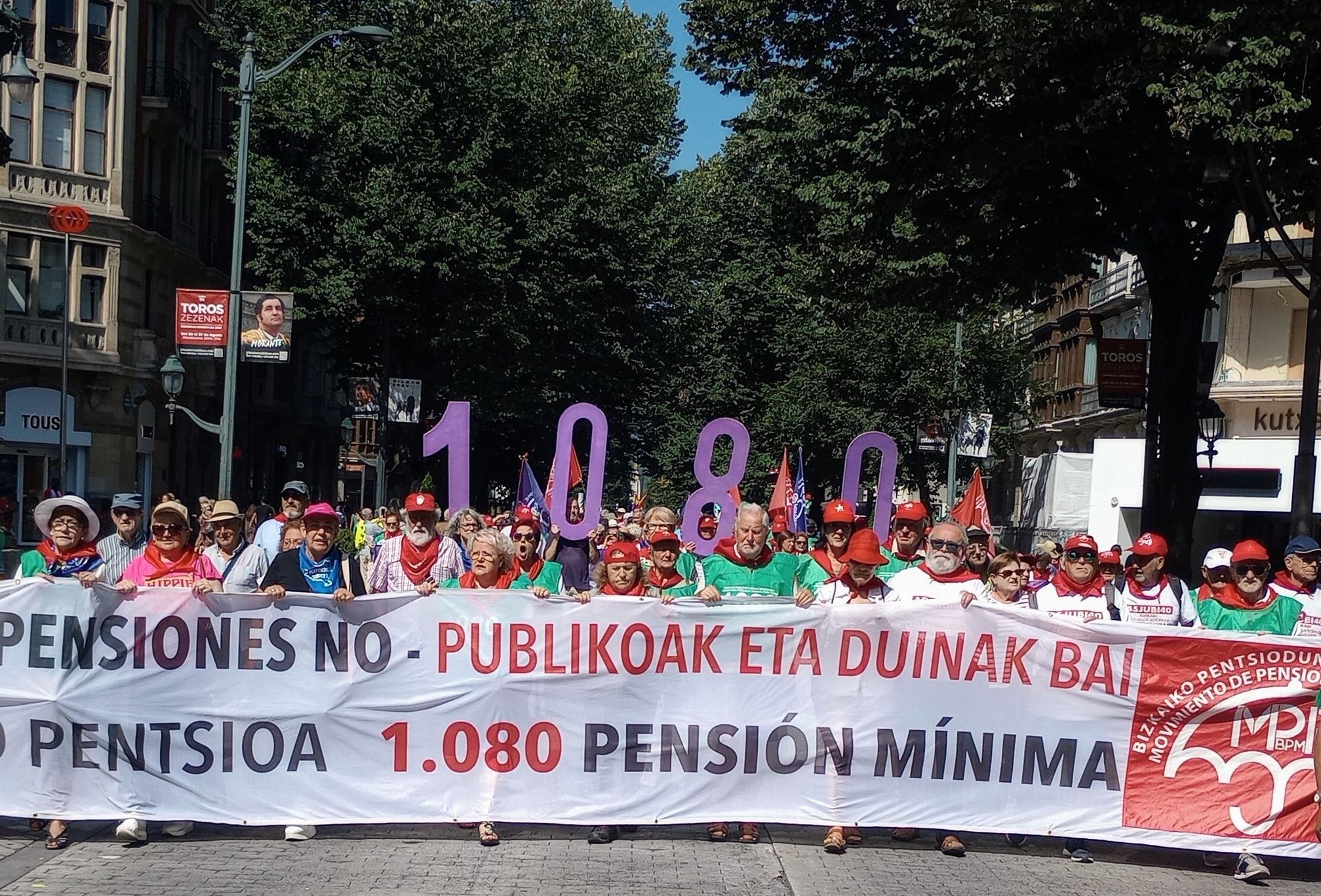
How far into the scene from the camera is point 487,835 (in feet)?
25.9

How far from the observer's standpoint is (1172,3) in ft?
43.5

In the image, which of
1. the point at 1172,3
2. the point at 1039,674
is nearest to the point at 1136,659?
the point at 1039,674

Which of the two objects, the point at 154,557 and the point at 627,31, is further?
the point at 627,31

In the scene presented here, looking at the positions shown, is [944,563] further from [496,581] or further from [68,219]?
[68,219]

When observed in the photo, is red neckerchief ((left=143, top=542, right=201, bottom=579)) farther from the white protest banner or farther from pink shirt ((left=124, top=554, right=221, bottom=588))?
the white protest banner

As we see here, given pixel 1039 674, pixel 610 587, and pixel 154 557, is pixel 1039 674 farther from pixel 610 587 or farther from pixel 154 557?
pixel 154 557

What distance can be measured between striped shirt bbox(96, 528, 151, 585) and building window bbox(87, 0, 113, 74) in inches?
1238

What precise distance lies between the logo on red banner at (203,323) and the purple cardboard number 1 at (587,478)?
11.6 m

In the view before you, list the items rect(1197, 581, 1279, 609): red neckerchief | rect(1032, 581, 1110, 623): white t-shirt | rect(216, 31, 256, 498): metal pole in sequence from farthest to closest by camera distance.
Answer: rect(216, 31, 256, 498): metal pole, rect(1032, 581, 1110, 623): white t-shirt, rect(1197, 581, 1279, 609): red neckerchief

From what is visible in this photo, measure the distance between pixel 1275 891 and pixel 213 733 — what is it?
5242 millimetres

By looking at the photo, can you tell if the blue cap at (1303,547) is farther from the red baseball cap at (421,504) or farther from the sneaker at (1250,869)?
the red baseball cap at (421,504)

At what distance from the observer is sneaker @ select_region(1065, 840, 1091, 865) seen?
810 centimetres

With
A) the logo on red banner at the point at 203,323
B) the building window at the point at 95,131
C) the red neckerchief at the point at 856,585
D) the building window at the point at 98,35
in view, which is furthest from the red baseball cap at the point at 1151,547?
the building window at the point at 98,35

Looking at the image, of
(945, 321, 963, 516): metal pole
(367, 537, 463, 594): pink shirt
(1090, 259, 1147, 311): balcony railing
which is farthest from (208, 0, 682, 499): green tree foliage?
(367, 537, 463, 594): pink shirt
